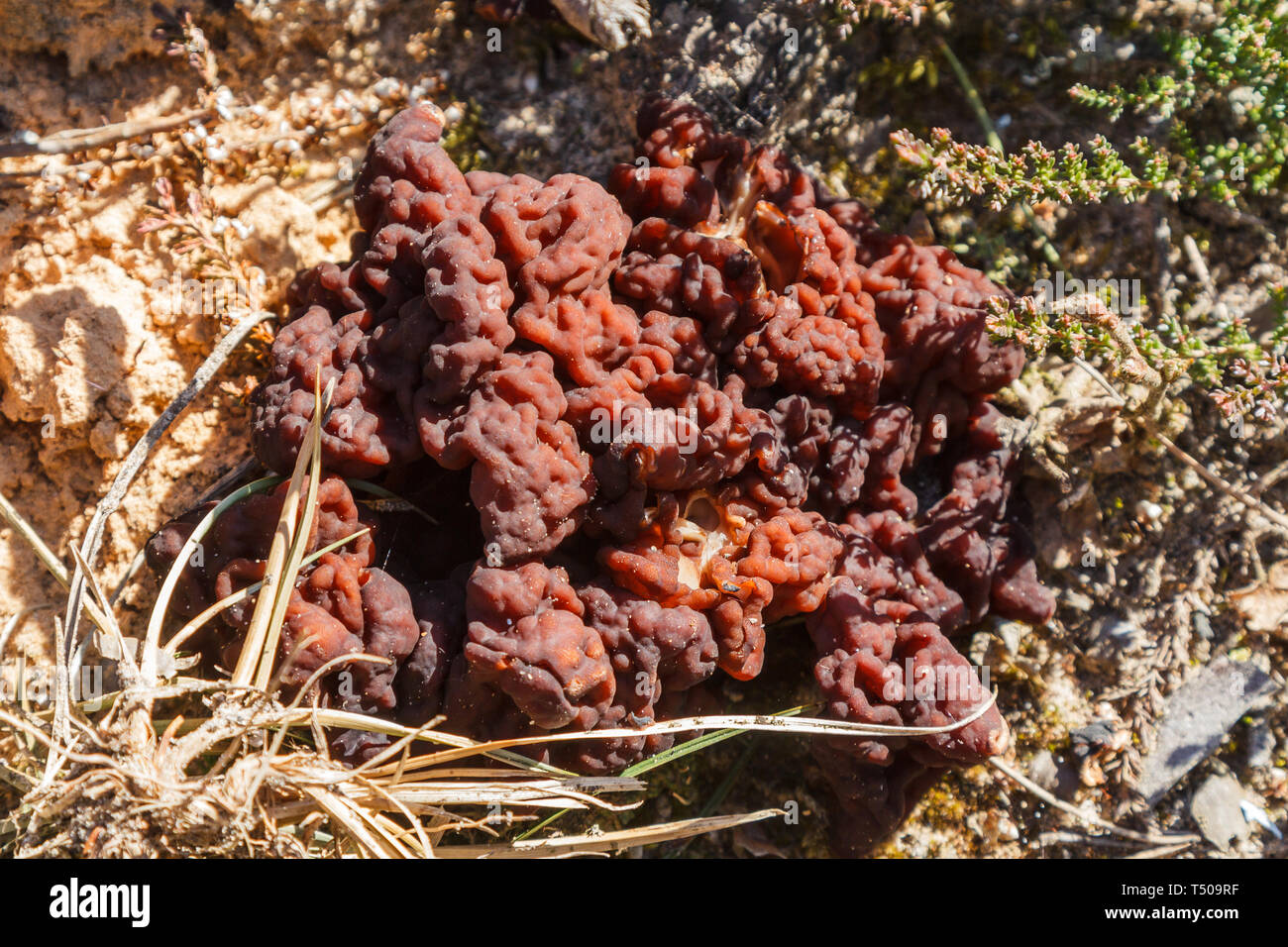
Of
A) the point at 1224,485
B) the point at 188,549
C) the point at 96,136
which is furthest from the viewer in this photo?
the point at 1224,485

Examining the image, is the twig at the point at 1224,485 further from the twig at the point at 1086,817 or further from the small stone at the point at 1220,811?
the twig at the point at 1086,817

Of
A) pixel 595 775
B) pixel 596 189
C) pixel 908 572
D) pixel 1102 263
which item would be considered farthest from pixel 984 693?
pixel 596 189

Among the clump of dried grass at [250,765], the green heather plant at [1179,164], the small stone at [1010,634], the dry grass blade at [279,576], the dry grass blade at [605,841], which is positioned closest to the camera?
the clump of dried grass at [250,765]

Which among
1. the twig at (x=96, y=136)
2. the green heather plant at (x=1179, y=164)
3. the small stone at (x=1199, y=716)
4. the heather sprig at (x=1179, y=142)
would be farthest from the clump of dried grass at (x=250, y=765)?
the heather sprig at (x=1179, y=142)

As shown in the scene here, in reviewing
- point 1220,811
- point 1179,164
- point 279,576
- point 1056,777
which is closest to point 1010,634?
point 1056,777

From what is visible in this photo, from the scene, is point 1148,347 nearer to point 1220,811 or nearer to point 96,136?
point 1220,811

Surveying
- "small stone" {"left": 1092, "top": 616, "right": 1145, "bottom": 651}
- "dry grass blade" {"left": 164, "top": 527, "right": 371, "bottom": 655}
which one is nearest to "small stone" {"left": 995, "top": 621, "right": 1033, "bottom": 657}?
"small stone" {"left": 1092, "top": 616, "right": 1145, "bottom": 651}
